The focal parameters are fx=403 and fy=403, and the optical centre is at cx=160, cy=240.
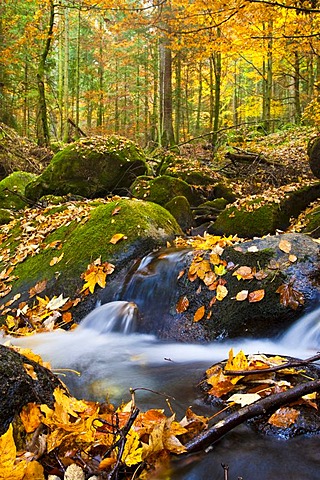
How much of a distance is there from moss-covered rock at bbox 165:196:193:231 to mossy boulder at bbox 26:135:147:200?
237cm

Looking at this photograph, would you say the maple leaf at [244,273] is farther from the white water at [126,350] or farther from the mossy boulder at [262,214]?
the mossy boulder at [262,214]

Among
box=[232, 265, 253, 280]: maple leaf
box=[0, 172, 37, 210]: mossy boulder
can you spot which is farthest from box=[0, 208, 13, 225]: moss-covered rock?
box=[232, 265, 253, 280]: maple leaf

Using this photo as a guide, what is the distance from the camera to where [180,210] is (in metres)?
8.70

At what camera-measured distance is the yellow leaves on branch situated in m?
5.16

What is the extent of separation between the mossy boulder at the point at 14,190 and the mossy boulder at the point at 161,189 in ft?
9.12

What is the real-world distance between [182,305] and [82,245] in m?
1.84

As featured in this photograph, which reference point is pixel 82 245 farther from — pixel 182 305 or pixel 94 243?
pixel 182 305

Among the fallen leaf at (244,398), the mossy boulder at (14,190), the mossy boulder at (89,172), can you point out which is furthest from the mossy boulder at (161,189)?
the fallen leaf at (244,398)

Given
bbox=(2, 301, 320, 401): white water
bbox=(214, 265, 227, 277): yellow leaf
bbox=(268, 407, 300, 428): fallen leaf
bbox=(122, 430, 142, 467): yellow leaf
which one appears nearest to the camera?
bbox=(122, 430, 142, 467): yellow leaf

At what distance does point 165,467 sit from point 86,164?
945 centimetres

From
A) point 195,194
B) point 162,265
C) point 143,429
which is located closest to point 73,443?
point 143,429

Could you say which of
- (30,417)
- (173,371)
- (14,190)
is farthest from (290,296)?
(14,190)

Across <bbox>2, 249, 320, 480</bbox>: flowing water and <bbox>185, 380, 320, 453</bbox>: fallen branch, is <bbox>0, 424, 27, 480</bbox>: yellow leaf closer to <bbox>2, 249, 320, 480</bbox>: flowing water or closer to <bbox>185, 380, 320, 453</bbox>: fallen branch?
<bbox>2, 249, 320, 480</bbox>: flowing water

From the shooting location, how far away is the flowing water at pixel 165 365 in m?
1.98
